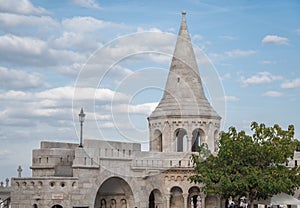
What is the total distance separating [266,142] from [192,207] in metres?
7.82

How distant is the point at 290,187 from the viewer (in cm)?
3084

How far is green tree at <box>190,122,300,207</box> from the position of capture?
30.2 meters

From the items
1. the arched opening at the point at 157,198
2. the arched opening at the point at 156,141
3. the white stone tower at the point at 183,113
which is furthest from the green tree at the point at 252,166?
the arched opening at the point at 156,141

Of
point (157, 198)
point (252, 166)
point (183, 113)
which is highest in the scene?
point (183, 113)

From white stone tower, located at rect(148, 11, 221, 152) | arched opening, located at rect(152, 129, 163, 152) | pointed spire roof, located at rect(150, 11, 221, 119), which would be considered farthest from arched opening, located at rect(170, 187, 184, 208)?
pointed spire roof, located at rect(150, 11, 221, 119)

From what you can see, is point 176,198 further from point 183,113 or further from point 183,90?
point 183,90

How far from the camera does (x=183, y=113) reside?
3762cm

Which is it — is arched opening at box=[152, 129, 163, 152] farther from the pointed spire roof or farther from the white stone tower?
the pointed spire roof

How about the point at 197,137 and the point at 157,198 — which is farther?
the point at 197,137

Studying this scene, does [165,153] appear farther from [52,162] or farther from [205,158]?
[52,162]

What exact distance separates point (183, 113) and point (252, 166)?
7794 mm

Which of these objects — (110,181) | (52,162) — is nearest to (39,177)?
(52,162)

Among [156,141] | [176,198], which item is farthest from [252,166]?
[156,141]

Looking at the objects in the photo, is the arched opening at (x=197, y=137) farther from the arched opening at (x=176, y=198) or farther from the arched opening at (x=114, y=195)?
the arched opening at (x=114, y=195)
